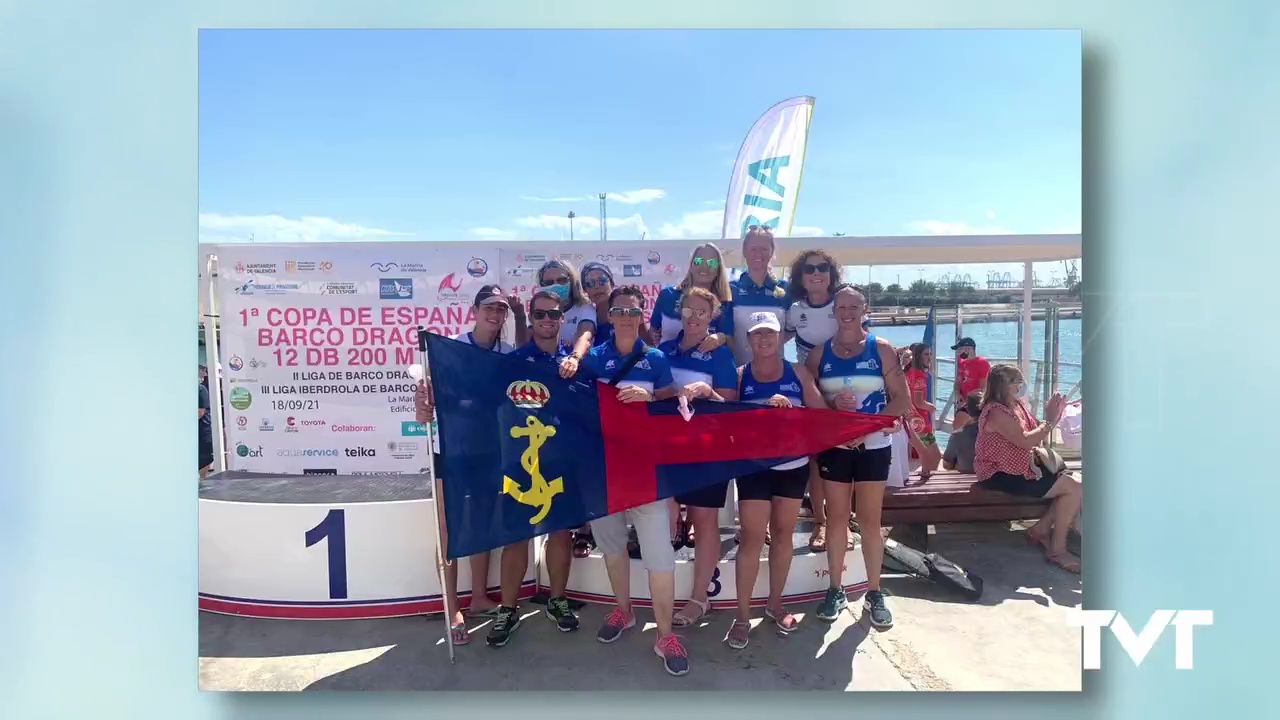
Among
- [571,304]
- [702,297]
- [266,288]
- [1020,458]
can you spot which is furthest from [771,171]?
[266,288]

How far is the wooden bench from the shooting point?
2.86m

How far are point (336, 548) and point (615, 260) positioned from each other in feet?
5.67

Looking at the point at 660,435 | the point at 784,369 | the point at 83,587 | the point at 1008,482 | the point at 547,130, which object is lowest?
the point at 83,587

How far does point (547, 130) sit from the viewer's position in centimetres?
266

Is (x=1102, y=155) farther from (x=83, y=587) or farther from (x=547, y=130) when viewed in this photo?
(x=83, y=587)

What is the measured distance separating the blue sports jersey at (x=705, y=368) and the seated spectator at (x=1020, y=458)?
1.25 metres

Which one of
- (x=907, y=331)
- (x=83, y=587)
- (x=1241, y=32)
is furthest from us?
(x=907, y=331)

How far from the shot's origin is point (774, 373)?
2629 mm

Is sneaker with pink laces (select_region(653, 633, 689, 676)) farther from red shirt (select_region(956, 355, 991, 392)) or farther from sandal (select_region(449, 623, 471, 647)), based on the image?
red shirt (select_region(956, 355, 991, 392))

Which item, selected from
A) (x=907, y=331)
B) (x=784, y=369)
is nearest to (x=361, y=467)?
(x=784, y=369)

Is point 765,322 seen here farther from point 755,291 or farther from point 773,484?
point 773,484

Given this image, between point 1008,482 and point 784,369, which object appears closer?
point 784,369

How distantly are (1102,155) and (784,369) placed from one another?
1356 millimetres

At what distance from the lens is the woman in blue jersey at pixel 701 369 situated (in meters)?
2.56
